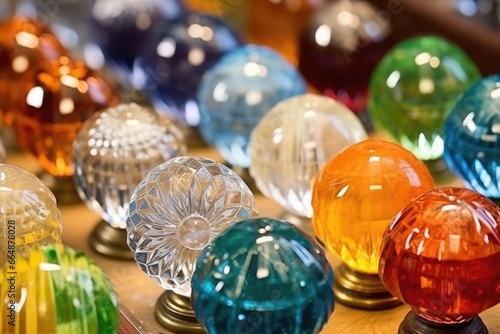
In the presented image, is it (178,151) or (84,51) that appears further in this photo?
(84,51)

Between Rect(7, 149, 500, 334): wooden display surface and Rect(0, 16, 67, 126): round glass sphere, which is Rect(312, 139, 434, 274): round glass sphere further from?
Rect(0, 16, 67, 126): round glass sphere

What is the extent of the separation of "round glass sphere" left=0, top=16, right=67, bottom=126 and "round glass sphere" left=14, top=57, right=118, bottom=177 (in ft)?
0.25

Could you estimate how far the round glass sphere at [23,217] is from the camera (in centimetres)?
79

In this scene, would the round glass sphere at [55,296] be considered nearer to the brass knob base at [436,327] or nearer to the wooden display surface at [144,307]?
the wooden display surface at [144,307]

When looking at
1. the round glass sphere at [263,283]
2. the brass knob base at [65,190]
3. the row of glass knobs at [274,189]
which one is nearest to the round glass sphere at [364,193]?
the row of glass knobs at [274,189]

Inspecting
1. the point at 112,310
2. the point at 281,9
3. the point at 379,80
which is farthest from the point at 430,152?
the point at 112,310

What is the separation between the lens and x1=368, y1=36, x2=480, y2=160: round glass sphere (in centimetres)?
104

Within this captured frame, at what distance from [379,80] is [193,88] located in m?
0.21

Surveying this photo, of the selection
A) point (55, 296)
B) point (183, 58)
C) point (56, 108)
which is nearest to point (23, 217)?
point (55, 296)

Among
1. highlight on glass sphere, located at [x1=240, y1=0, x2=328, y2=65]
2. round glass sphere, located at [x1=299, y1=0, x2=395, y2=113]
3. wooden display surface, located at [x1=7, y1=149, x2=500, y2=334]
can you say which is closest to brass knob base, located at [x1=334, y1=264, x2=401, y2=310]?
wooden display surface, located at [x1=7, y1=149, x2=500, y2=334]

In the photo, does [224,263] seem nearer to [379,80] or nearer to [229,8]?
[379,80]

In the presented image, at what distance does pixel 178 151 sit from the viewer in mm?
953

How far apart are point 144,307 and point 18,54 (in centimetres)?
40

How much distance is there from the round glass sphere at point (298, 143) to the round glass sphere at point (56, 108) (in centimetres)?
18
